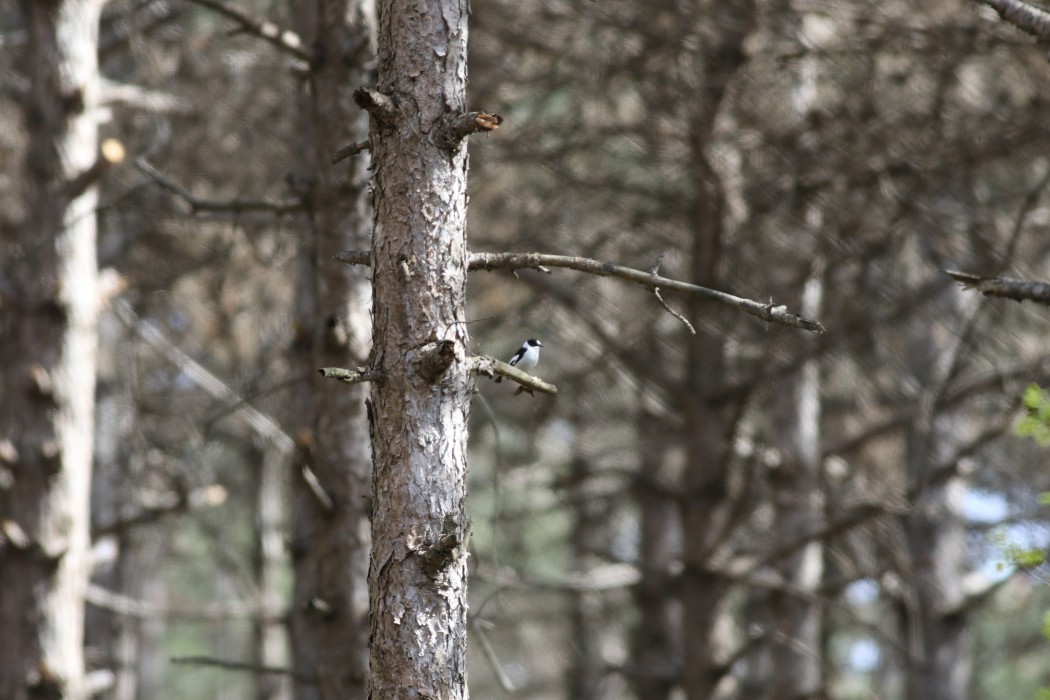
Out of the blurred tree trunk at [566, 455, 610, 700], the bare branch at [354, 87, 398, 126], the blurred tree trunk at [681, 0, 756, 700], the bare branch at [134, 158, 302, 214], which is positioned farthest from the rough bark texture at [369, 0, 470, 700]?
the blurred tree trunk at [566, 455, 610, 700]

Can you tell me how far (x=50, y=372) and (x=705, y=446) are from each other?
423 cm

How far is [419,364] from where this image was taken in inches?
123

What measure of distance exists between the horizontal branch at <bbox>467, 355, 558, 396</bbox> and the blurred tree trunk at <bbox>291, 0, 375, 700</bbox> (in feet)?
5.74

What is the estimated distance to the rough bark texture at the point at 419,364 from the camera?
308 centimetres

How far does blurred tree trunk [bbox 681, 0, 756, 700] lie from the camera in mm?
7406

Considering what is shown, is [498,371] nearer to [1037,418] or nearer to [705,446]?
[1037,418]

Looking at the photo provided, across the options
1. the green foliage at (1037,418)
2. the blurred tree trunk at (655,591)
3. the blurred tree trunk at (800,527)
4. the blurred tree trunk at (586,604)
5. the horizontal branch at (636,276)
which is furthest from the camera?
the blurred tree trunk at (586,604)

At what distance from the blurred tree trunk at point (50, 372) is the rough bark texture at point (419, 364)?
122 inches

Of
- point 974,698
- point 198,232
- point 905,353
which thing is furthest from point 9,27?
point 974,698

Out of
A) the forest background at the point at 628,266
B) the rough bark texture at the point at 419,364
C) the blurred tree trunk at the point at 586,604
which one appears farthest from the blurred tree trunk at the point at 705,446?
the rough bark texture at the point at 419,364

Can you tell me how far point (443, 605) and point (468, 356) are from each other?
2.27 ft

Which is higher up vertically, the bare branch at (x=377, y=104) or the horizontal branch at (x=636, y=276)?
the bare branch at (x=377, y=104)

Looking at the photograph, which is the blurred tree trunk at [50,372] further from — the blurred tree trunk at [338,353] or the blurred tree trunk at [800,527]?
the blurred tree trunk at [800,527]

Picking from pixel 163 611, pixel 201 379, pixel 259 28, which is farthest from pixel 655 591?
pixel 259 28
